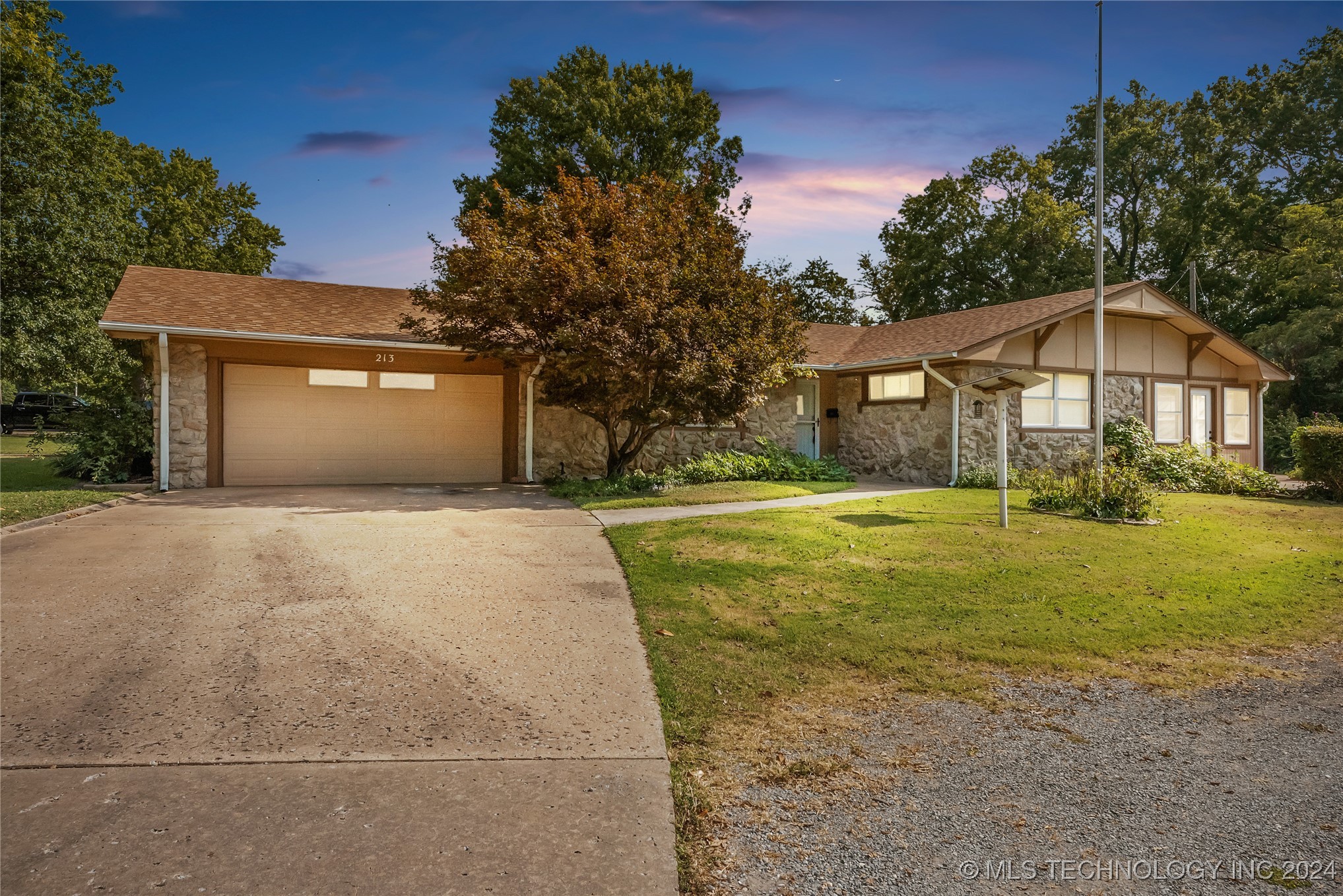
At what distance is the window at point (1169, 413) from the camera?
17.7 metres

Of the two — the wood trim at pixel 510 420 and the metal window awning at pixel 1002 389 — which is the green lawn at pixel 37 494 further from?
the metal window awning at pixel 1002 389

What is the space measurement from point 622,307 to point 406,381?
531 cm

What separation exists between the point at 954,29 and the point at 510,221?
782 cm

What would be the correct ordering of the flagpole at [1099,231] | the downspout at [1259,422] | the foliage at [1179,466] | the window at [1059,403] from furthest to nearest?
the downspout at [1259,422] < the window at [1059,403] < the foliage at [1179,466] < the flagpole at [1099,231]

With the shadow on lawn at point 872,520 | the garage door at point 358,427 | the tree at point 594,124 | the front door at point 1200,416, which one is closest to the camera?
the shadow on lawn at point 872,520

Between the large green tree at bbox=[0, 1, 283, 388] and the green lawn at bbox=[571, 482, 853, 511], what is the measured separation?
14.6 m

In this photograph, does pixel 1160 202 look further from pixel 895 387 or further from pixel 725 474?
pixel 725 474

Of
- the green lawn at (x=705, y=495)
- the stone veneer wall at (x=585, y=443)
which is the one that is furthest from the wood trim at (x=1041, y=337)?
the stone veneer wall at (x=585, y=443)

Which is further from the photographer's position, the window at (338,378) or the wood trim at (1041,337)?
the wood trim at (1041,337)

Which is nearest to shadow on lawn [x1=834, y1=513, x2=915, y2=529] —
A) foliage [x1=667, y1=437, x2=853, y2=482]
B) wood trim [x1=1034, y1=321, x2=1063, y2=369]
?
foliage [x1=667, y1=437, x2=853, y2=482]

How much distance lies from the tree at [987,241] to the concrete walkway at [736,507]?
19959mm

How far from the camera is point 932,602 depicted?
6148mm

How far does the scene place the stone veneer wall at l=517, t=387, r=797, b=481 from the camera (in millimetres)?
15109

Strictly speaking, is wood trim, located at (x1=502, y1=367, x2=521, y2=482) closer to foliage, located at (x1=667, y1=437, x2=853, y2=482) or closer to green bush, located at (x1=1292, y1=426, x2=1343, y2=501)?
foliage, located at (x1=667, y1=437, x2=853, y2=482)
